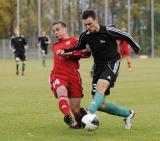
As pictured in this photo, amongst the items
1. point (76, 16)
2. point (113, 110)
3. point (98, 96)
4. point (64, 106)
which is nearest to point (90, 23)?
point (98, 96)

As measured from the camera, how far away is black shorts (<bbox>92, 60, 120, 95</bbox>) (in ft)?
34.9

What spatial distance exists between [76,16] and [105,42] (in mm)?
73666

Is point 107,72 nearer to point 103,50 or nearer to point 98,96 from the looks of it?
point 103,50

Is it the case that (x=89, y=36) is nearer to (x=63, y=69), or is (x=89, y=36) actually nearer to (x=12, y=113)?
(x=63, y=69)

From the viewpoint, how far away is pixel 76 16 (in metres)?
84.1

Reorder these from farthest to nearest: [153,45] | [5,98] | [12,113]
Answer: [153,45], [5,98], [12,113]

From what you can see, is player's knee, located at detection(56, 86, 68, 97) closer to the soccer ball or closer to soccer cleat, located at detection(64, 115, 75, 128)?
soccer cleat, located at detection(64, 115, 75, 128)

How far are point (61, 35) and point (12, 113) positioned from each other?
3.25 meters

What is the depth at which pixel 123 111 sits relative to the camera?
11.2 m

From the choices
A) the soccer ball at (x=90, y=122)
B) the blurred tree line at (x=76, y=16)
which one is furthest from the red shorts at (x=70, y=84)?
the blurred tree line at (x=76, y=16)

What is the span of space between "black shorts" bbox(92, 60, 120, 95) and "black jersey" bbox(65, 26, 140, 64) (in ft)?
0.28

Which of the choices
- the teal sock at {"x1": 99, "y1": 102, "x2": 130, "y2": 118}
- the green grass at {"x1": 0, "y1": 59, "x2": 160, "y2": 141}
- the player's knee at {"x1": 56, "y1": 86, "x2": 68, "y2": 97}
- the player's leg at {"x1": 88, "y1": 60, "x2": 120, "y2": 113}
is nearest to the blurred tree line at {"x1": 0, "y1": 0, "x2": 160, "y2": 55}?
the green grass at {"x1": 0, "y1": 59, "x2": 160, "y2": 141}

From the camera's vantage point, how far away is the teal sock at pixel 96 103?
1012 cm

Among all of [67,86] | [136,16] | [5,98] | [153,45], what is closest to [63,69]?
[67,86]
